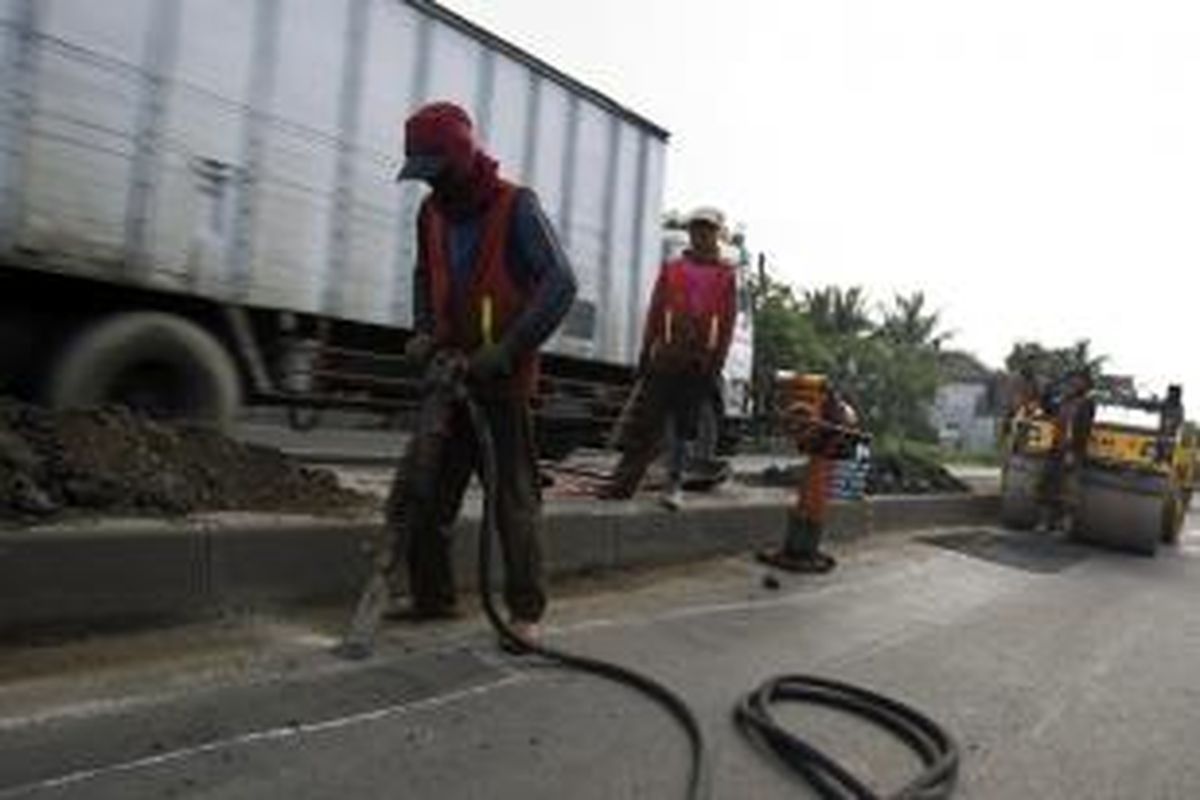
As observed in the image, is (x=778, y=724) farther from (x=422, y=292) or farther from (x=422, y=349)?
(x=422, y=292)

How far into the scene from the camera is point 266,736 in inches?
210

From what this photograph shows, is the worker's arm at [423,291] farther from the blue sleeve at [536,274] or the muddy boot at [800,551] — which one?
the muddy boot at [800,551]

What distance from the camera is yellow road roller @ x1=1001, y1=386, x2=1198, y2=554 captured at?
1808 cm

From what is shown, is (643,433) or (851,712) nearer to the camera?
(851,712)

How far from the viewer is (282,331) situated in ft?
41.2

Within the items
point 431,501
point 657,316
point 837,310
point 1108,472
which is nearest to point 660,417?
point 657,316

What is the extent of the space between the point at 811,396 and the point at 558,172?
4.73m

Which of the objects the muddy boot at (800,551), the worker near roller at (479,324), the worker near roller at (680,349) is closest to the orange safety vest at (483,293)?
the worker near roller at (479,324)

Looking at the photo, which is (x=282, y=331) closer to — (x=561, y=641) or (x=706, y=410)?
(x=706, y=410)

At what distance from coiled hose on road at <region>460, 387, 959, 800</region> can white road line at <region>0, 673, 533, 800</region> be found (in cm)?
37

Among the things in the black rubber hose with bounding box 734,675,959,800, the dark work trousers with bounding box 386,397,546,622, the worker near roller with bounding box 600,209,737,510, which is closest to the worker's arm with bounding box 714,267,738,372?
the worker near roller with bounding box 600,209,737,510

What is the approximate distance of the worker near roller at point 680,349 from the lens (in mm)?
10867

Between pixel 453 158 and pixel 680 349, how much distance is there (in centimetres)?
430

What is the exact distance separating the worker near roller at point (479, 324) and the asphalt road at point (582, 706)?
0.46 meters
